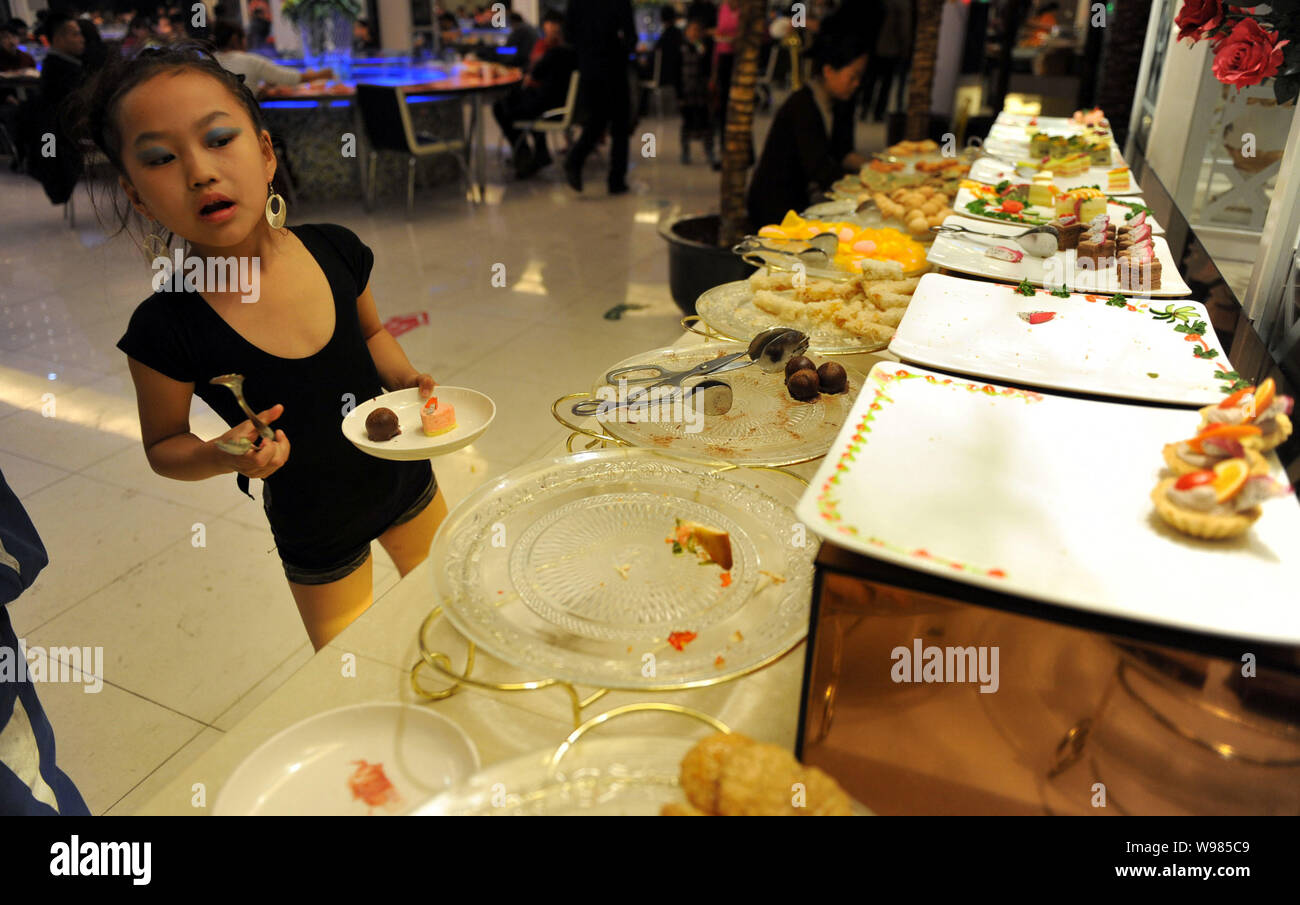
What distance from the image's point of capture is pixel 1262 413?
2.74ft

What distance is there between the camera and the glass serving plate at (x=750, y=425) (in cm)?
111

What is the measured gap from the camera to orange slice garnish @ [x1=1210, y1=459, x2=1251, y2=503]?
713 millimetres

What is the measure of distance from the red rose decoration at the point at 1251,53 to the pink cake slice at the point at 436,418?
1.46 metres

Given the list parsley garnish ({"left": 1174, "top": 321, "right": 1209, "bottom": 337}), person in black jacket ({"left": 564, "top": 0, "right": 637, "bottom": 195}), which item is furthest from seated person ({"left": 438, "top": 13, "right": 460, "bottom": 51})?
parsley garnish ({"left": 1174, "top": 321, "right": 1209, "bottom": 337})

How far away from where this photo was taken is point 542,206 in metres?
6.79

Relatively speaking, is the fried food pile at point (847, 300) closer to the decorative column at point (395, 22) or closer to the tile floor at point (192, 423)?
the tile floor at point (192, 423)

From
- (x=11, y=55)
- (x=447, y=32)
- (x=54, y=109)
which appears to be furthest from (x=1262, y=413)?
(x=447, y=32)

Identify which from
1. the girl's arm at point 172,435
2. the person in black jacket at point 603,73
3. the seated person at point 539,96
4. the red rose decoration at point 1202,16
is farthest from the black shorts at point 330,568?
the seated person at point 539,96

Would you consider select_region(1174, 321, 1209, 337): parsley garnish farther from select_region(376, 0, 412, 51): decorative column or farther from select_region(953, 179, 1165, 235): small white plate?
select_region(376, 0, 412, 51): decorative column

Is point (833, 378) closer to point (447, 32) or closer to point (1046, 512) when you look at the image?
point (1046, 512)

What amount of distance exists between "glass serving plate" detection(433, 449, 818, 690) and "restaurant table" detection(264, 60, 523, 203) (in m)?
5.78

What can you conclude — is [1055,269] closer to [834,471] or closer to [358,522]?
[834,471]

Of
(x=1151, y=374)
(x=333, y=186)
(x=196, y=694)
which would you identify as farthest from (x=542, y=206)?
(x=1151, y=374)

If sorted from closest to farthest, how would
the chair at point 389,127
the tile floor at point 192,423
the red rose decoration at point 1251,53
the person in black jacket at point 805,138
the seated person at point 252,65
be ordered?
the red rose decoration at point 1251,53
the tile floor at point 192,423
the person in black jacket at point 805,138
the seated person at point 252,65
the chair at point 389,127
